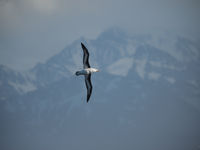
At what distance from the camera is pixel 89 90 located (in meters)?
78.2

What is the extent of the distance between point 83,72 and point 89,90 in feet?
13.1

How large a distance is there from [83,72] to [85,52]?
10.6ft

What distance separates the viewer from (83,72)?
75.7 meters

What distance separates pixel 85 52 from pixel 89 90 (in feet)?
22.1

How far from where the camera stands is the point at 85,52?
75.6 meters
